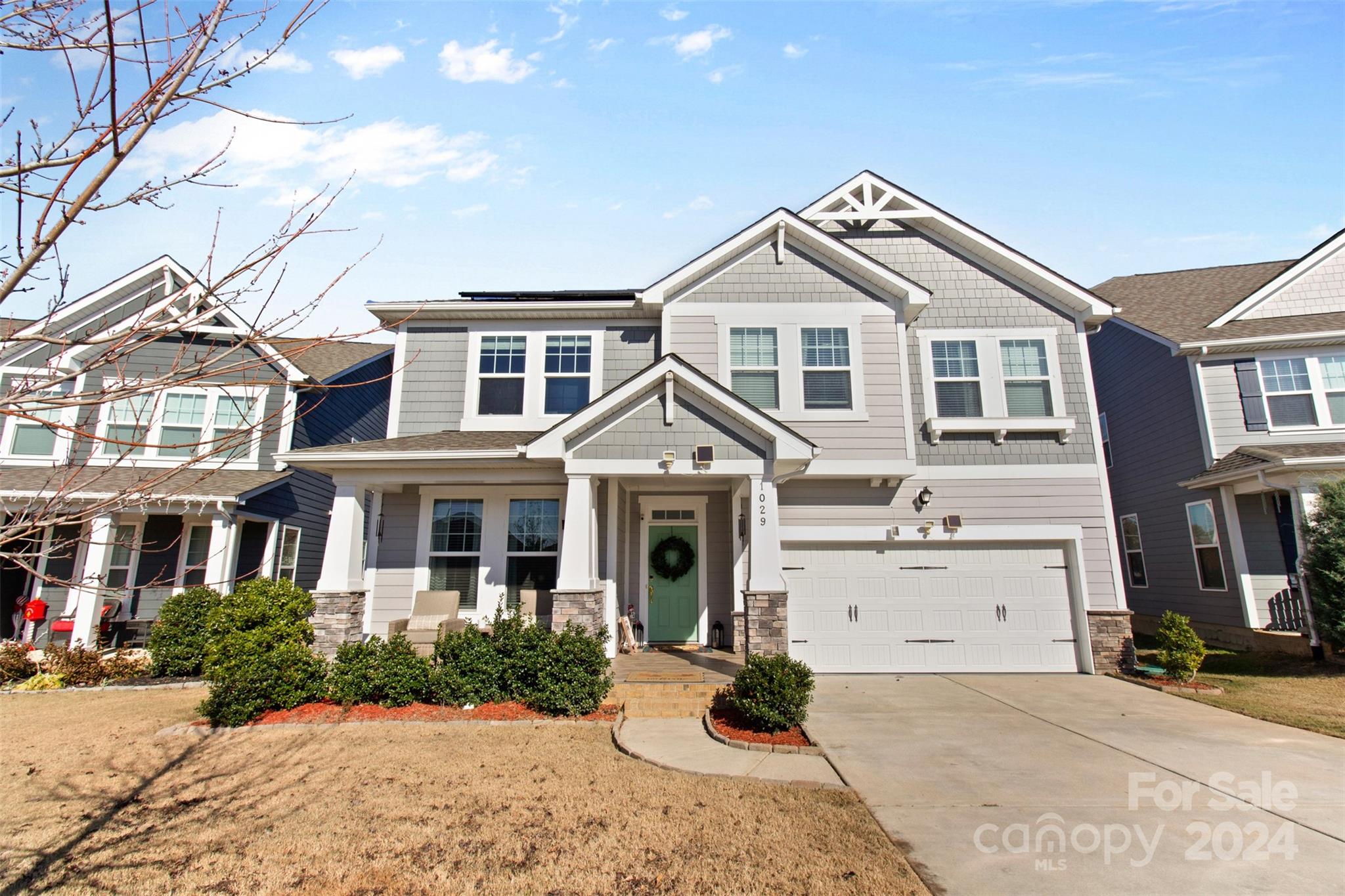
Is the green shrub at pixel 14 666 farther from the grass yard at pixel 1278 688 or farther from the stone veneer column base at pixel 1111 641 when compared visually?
the grass yard at pixel 1278 688

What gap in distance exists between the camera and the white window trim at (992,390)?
11078mm

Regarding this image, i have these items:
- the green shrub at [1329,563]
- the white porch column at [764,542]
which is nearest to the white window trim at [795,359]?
the white porch column at [764,542]

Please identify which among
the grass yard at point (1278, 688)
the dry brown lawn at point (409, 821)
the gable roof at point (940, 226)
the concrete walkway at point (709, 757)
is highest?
the gable roof at point (940, 226)

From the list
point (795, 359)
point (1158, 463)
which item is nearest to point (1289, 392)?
point (1158, 463)

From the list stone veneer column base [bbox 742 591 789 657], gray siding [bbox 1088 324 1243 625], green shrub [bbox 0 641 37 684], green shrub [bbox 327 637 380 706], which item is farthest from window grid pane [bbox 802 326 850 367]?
green shrub [bbox 0 641 37 684]

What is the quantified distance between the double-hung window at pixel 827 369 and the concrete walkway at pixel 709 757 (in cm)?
566

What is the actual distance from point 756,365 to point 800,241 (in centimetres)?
245

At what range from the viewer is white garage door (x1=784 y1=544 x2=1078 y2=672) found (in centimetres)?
1062

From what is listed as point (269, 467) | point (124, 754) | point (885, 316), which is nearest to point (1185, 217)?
point (885, 316)

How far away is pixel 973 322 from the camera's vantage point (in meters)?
11.7

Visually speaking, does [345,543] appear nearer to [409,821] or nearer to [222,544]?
[222,544]

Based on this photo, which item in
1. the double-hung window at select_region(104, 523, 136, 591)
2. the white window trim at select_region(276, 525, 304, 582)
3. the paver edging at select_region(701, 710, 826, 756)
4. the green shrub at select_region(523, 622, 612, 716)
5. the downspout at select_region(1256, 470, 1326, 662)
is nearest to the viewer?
the paver edging at select_region(701, 710, 826, 756)

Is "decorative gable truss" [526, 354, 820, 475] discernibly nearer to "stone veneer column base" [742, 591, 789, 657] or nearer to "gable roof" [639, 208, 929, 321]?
"stone veneer column base" [742, 591, 789, 657]

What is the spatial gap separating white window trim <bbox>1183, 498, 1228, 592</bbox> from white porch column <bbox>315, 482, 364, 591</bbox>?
52.2 feet
